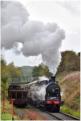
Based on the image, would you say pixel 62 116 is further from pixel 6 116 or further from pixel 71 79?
pixel 6 116

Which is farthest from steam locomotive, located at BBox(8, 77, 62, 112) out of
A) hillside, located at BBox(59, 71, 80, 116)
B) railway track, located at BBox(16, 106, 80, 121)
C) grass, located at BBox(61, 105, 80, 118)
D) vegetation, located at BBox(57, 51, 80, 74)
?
vegetation, located at BBox(57, 51, 80, 74)

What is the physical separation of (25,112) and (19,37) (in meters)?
1.67

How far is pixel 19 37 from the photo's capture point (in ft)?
30.7

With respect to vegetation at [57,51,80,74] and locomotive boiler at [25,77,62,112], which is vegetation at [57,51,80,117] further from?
locomotive boiler at [25,77,62,112]

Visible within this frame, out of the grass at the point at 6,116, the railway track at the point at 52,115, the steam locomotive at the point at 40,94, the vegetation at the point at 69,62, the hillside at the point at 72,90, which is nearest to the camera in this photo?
the vegetation at the point at 69,62

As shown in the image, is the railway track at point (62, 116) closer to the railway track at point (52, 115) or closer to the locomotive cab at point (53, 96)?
the railway track at point (52, 115)

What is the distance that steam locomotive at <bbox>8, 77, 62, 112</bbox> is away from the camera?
972 cm

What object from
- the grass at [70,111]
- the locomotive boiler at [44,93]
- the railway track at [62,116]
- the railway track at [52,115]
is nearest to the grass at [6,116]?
the railway track at [52,115]

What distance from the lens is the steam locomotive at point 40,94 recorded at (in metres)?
9.72

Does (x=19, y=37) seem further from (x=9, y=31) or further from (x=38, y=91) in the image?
(x=38, y=91)

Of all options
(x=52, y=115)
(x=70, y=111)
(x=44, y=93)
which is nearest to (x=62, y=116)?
(x=52, y=115)

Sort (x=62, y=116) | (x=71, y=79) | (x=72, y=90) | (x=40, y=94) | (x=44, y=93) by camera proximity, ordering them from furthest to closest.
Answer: (x=44, y=93) → (x=40, y=94) → (x=62, y=116) → (x=72, y=90) → (x=71, y=79)

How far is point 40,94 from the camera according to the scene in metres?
10.4

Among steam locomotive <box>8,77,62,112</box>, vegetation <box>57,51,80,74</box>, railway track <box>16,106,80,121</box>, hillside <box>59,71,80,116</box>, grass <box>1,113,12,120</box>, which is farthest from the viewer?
steam locomotive <box>8,77,62,112</box>
